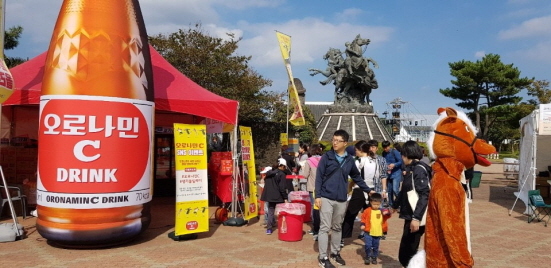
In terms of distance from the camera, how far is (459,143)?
421cm

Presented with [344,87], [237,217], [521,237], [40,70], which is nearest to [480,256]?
[521,237]

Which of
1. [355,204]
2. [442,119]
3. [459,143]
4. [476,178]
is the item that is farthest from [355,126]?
[459,143]

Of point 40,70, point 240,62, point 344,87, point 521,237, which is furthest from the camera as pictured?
point 344,87

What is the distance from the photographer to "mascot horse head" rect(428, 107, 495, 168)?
4211mm

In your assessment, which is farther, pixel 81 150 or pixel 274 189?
pixel 274 189

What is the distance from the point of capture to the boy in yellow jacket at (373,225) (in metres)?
6.09

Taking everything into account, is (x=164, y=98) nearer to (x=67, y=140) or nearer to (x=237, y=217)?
(x=67, y=140)

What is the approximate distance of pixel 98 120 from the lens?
652cm

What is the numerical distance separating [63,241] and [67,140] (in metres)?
1.57

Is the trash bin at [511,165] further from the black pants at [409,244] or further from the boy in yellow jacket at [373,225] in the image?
the black pants at [409,244]

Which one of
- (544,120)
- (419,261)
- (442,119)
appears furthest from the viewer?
(544,120)

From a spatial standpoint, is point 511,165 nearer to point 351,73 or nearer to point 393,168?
Answer: point 393,168

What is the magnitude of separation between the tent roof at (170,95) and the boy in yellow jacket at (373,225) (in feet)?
12.7

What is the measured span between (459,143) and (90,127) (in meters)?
5.06
